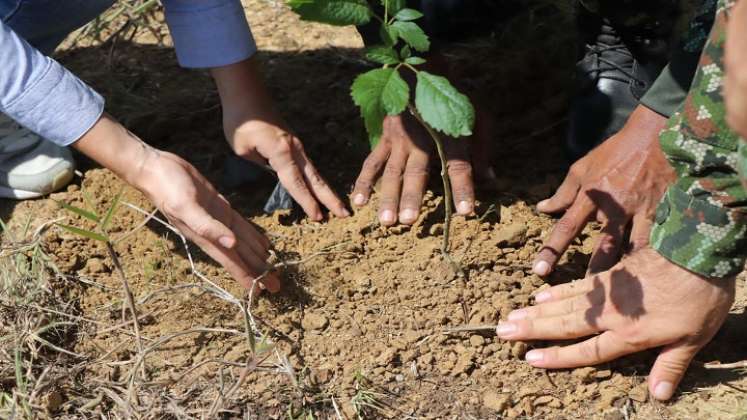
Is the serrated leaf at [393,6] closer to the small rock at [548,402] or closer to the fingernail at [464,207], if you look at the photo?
the fingernail at [464,207]

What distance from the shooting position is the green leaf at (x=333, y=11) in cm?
149

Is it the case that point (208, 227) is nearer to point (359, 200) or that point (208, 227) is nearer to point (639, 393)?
point (359, 200)

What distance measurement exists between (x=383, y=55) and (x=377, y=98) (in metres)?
0.10

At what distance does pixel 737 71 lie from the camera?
2.68ft

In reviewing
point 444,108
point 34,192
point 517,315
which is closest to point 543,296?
point 517,315

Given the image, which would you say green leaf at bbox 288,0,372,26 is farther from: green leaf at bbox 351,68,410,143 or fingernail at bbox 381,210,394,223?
fingernail at bbox 381,210,394,223

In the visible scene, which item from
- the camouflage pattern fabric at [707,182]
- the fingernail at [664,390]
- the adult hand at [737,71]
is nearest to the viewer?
the adult hand at [737,71]

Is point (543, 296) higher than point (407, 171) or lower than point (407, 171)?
lower

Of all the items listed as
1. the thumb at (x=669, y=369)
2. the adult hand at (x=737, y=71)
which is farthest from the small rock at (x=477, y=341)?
the adult hand at (x=737, y=71)

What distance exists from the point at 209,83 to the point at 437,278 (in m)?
1.09

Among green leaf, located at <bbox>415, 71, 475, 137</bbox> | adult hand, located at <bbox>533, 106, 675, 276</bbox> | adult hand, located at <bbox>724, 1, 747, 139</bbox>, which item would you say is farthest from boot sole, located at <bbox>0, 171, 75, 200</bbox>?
adult hand, located at <bbox>724, 1, 747, 139</bbox>

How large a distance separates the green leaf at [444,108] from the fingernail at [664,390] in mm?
605

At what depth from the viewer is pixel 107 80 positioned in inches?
105

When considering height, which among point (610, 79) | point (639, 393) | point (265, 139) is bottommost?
point (639, 393)
